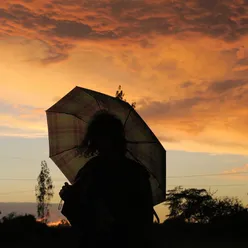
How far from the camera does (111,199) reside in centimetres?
549

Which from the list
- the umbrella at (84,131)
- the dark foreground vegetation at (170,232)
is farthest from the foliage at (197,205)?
the umbrella at (84,131)

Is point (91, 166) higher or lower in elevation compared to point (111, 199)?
higher

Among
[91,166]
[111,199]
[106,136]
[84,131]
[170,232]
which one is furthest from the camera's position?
[170,232]

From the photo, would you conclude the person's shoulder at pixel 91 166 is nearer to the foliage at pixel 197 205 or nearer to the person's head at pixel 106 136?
the person's head at pixel 106 136

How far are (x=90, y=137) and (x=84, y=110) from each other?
4.94 feet

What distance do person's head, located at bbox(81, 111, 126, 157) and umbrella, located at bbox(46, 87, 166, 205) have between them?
3.30ft

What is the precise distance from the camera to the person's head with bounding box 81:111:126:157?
18.9 ft

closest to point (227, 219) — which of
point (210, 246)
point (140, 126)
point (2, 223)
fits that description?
point (210, 246)

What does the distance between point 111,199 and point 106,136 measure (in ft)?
2.47

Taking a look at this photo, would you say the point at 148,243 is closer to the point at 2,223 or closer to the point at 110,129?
the point at 110,129

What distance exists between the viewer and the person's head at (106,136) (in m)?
5.76

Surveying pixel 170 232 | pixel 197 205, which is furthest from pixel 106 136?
pixel 197 205

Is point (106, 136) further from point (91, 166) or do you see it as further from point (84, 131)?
point (84, 131)

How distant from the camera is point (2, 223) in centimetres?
1748
